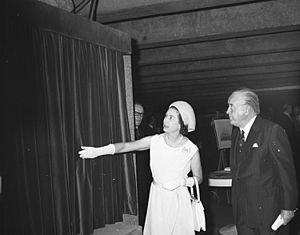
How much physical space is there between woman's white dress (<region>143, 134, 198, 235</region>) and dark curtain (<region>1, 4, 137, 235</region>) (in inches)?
14.2

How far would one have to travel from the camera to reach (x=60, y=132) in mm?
3557

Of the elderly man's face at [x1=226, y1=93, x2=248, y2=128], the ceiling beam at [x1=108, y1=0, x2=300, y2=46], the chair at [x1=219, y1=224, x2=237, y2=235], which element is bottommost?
the chair at [x1=219, y1=224, x2=237, y2=235]

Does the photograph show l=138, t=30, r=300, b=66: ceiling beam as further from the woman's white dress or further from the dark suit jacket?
the woman's white dress

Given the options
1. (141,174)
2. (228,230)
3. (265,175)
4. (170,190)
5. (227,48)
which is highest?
(227,48)

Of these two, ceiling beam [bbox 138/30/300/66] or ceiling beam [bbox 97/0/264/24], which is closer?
ceiling beam [bbox 97/0/264/24]

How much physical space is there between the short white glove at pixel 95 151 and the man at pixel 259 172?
1156 millimetres

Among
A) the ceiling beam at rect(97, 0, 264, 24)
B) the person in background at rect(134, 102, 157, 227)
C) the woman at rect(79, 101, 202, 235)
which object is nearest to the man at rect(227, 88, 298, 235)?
the woman at rect(79, 101, 202, 235)

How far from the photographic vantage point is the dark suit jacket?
3.73m

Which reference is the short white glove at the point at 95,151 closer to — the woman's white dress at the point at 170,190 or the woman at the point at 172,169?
the woman at the point at 172,169

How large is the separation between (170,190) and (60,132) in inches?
46.9

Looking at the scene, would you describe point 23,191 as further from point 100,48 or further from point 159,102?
point 159,102

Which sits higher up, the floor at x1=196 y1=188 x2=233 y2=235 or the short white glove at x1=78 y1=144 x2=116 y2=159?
the short white glove at x1=78 y1=144 x2=116 y2=159

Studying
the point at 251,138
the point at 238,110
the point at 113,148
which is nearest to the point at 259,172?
the point at 251,138

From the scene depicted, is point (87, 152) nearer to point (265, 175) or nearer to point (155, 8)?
point (265, 175)
